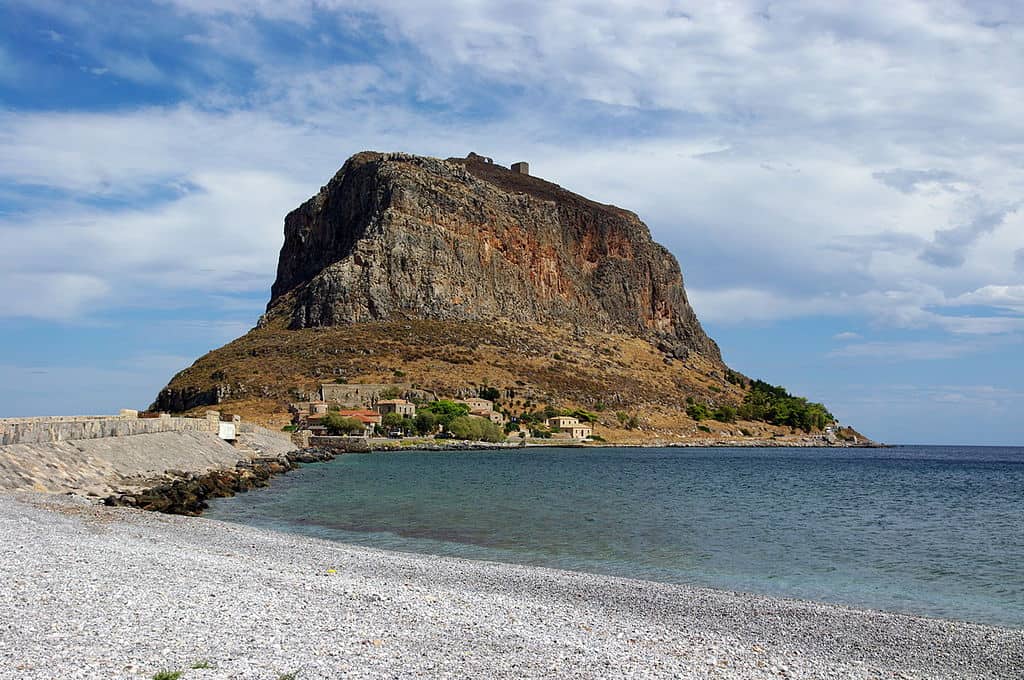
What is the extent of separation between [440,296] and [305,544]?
11867 centimetres

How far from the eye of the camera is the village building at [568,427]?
391 feet

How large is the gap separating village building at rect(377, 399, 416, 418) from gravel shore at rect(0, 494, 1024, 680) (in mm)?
90108

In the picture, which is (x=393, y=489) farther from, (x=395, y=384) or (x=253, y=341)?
(x=253, y=341)

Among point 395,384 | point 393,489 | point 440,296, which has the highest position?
point 440,296

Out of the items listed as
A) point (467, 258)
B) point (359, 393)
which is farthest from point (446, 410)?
point (467, 258)

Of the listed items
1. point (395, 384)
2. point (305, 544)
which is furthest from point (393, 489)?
point (395, 384)

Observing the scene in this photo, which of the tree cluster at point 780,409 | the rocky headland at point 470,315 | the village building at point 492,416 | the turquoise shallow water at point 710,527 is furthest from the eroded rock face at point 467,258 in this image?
the turquoise shallow water at point 710,527

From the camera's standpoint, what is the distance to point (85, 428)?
135 feet

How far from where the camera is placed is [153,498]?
30.9 m

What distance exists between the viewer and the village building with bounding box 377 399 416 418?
10875 cm

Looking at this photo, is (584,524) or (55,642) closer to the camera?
(55,642)

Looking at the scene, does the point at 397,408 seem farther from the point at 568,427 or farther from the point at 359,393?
the point at 568,427

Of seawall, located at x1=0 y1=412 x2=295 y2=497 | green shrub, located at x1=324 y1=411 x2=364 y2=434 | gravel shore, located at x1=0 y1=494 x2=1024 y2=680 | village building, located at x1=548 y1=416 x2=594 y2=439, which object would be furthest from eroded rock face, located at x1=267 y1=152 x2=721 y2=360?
gravel shore, located at x1=0 y1=494 x2=1024 y2=680

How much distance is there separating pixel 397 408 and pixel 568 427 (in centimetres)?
2544
